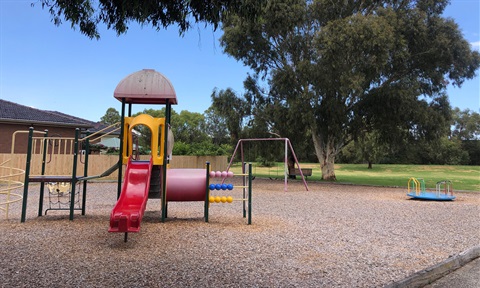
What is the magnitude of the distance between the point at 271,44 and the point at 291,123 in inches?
235

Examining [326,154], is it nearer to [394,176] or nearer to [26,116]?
[394,176]

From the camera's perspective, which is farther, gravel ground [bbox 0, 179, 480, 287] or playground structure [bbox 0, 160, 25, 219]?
playground structure [bbox 0, 160, 25, 219]

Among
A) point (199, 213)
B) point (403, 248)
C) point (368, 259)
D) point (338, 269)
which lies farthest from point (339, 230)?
point (199, 213)

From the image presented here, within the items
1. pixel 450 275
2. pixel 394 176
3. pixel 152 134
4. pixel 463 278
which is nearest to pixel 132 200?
pixel 152 134

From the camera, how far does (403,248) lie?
17.9 ft

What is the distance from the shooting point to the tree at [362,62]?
649 inches

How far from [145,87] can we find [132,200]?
2662 millimetres

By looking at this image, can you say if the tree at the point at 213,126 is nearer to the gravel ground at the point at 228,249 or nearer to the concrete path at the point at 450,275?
the gravel ground at the point at 228,249

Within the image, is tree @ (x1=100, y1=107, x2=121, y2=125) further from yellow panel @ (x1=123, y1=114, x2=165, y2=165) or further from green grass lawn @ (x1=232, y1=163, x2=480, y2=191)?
yellow panel @ (x1=123, y1=114, x2=165, y2=165)

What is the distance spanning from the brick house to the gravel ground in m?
13.4

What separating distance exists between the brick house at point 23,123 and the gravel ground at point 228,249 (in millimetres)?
13355

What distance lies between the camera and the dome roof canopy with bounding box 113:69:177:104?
7.35 metres

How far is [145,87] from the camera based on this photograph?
7391 mm

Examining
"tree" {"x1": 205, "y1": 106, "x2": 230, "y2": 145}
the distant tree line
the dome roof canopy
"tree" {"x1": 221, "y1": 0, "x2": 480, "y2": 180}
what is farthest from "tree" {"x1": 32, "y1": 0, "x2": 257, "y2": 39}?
"tree" {"x1": 205, "y1": 106, "x2": 230, "y2": 145}
